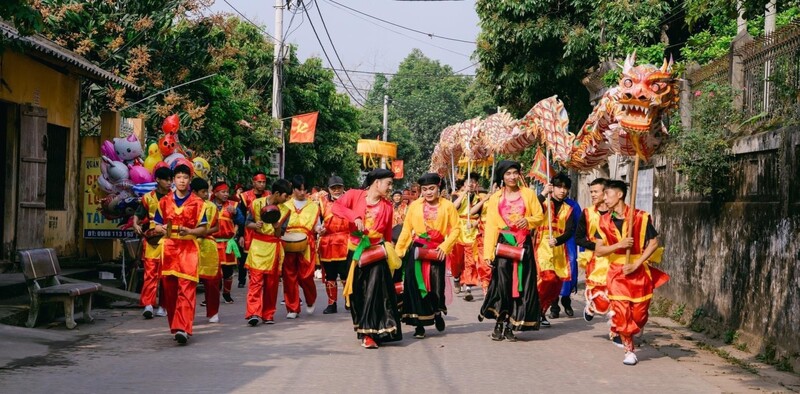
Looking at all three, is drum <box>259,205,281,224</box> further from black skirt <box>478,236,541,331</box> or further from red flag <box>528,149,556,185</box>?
red flag <box>528,149,556,185</box>

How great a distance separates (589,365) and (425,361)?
1.55 metres

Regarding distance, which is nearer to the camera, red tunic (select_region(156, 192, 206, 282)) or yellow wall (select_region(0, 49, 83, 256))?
red tunic (select_region(156, 192, 206, 282))

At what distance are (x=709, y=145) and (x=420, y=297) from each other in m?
3.91

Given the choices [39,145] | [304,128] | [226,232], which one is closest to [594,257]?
[226,232]

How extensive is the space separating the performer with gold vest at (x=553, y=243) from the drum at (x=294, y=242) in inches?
123

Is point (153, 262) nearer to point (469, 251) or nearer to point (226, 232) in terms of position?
point (226, 232)

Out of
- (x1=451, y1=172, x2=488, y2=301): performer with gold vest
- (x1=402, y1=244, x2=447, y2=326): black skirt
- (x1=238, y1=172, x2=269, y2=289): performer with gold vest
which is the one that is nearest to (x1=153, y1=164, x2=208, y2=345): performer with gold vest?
(x1=402, y1=244, x2=447, y2=326): black skirt

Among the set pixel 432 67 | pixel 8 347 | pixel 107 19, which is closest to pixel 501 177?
pixel 8 347

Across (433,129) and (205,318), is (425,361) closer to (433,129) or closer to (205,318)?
(205,318)

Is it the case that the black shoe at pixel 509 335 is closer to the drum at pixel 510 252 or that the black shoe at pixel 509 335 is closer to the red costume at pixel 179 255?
the drum at pixel 510 252

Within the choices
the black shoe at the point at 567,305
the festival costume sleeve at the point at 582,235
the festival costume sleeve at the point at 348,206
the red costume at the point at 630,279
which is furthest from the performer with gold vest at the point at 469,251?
the red costume at the point at 630,279

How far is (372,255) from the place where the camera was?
1065cm

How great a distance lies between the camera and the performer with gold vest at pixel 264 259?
1226cm

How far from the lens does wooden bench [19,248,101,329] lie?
1123 cm
